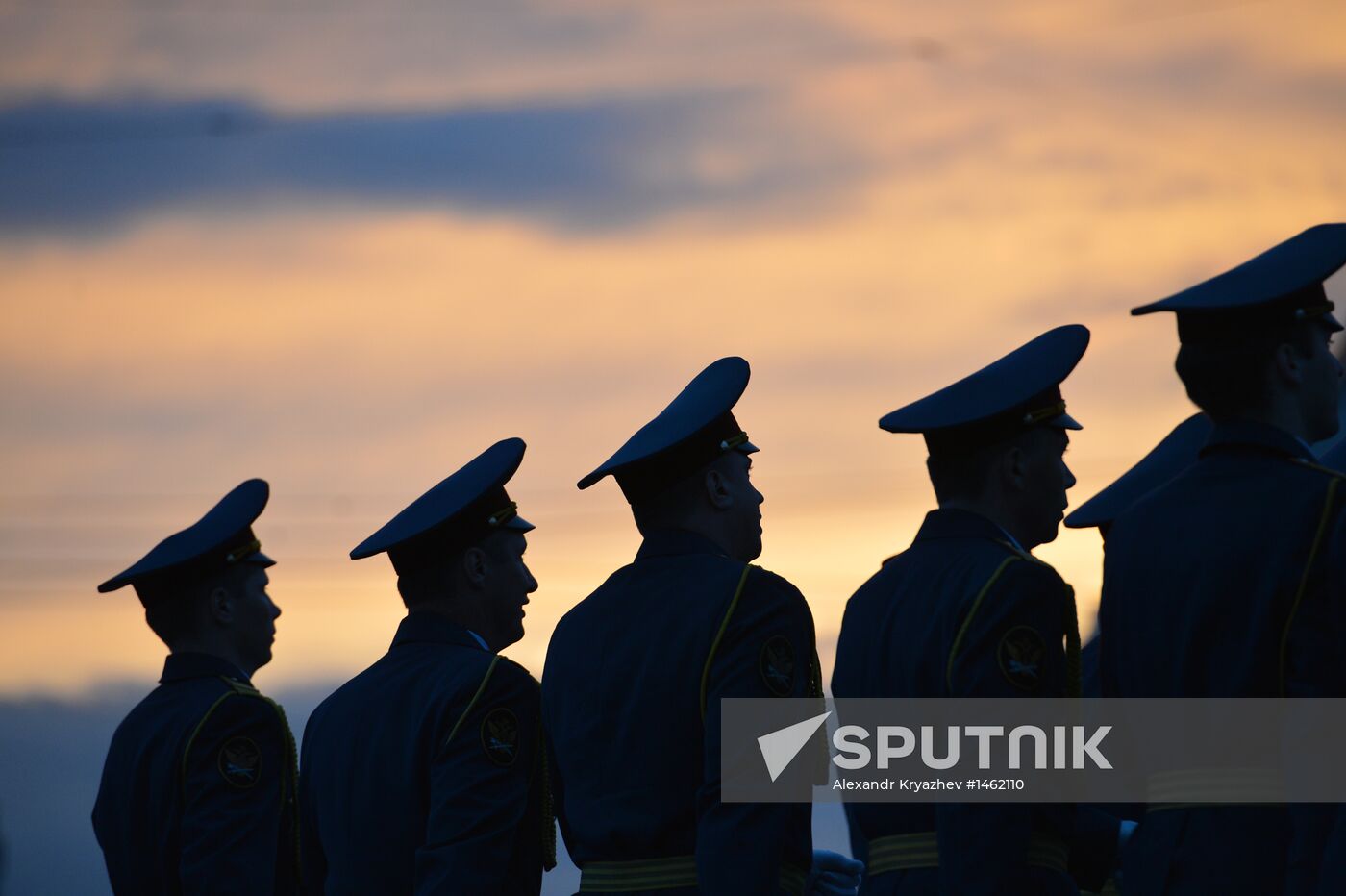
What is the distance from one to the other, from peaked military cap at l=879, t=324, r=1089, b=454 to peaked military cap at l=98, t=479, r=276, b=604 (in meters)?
3.82

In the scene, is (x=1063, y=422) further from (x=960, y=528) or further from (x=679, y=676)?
(x=679, y=676)

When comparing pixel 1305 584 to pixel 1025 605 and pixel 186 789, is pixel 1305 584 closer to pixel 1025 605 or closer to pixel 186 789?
pixel 1025 605

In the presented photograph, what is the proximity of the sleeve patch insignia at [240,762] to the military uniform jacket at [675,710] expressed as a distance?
2419 millimetres

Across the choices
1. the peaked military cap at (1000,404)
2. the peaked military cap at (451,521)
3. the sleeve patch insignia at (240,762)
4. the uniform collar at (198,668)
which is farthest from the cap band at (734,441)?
the uniform collar at (198,668)

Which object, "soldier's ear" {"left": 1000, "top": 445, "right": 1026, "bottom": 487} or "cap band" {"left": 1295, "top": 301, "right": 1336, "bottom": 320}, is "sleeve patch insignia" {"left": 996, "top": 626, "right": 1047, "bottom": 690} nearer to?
"soldier's ear" {"left": 1000, "top": 445, "right": 1026, "bottom": 487}

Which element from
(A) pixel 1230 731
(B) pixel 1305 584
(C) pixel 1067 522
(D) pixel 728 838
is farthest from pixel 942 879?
(C) pixel 1067 522

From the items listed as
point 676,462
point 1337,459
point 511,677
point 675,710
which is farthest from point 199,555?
point 1337,459

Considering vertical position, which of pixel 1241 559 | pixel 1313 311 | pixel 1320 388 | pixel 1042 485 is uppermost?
pixel 1313 311

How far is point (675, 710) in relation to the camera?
655 centimetres

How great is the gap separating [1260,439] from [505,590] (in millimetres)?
3475

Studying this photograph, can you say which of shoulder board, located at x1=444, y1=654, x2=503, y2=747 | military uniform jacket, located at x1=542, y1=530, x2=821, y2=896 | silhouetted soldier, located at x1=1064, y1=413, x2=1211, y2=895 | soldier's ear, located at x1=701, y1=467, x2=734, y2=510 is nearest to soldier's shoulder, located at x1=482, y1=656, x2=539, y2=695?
shoulder board, located at x1=444, y1=654, x2=503, y2=747

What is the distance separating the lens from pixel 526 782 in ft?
24.7

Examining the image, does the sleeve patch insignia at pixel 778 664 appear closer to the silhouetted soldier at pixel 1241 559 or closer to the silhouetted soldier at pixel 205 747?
the silhouetted soldier at pixel 1241 559

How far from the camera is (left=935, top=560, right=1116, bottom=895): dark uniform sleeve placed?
5.98m
